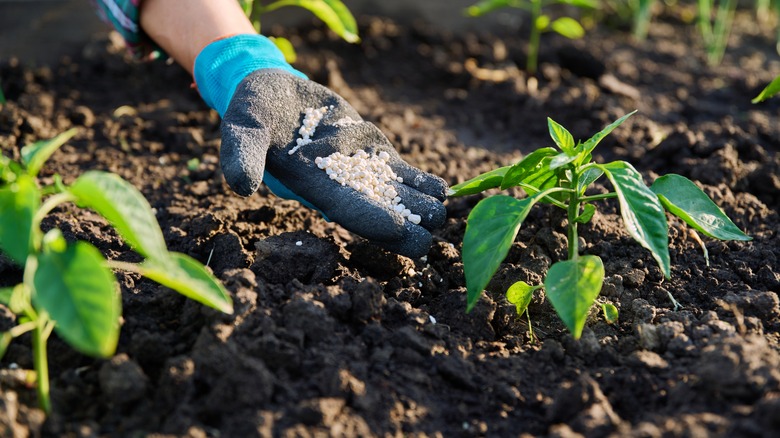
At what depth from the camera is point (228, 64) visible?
85.6 inches

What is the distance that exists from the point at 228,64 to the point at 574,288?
1.19 metres

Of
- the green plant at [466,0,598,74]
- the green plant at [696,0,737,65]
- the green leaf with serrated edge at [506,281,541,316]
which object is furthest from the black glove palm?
the green plant at [696,0,737,65]

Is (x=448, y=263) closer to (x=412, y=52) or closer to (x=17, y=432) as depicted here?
(x=17, y=432)

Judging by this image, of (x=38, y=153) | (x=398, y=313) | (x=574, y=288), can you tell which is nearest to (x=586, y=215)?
(x=574, y=288)

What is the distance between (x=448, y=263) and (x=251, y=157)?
0.58 meters

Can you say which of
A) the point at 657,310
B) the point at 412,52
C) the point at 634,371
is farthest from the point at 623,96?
the point at 634,371

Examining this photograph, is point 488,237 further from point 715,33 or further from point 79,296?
point 715,33

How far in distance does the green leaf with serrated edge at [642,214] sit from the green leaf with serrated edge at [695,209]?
4.1 inches

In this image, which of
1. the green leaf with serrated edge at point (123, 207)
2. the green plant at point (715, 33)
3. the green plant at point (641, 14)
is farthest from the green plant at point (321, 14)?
the green plant at point (715, 33)

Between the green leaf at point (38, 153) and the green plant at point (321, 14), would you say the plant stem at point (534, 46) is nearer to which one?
the green plant at point (321, 14)

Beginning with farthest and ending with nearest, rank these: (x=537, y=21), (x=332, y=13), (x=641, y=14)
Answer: (x=641, y=14) < (x=537, y=21) < (x=332, y=13)

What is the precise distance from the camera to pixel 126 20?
2.49 metres

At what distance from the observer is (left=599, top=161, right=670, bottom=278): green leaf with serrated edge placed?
154 cm

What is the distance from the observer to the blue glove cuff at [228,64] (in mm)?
2150
